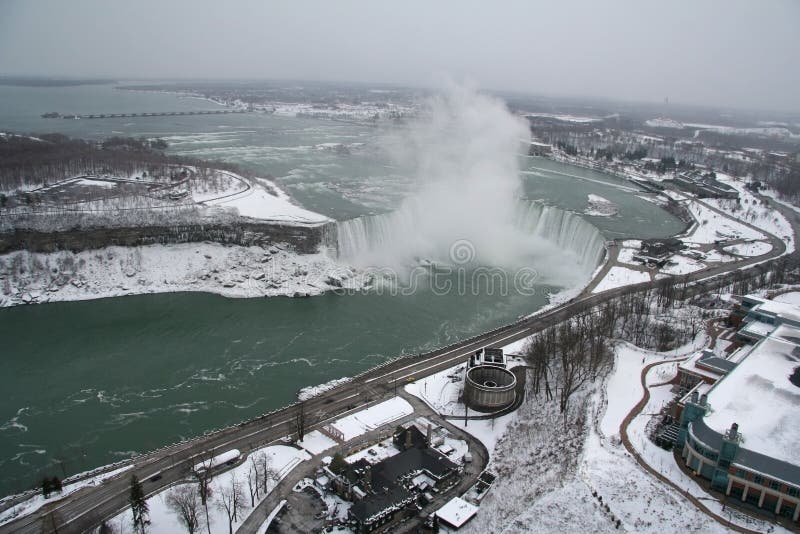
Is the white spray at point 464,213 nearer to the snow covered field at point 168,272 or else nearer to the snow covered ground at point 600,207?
the snow covered field at point 168,272

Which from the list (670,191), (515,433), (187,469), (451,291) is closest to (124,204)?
(451,291)

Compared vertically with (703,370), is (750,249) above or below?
below

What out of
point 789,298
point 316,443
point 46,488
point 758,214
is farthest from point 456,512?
point 758,214

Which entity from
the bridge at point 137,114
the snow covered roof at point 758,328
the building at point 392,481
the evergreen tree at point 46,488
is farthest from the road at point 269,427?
the bridge at point 137,114

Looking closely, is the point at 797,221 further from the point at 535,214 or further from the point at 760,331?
the point at 760,331

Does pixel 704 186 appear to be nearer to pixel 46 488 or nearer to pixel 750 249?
pixel 750 249

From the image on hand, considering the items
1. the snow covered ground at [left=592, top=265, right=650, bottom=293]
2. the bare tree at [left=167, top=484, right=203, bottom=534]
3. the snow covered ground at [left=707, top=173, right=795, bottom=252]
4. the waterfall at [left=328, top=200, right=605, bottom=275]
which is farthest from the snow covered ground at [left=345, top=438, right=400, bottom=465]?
the snow covered ground at [left=707, top=173, right=795, bottom=252]

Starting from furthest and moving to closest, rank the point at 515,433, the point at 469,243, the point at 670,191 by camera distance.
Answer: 1. the point at 670,191
2. the point at 469,243
3. the point at 515,433
